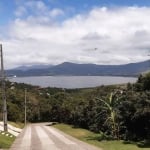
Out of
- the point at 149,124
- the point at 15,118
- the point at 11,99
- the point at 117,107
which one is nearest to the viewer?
the point at 149,124

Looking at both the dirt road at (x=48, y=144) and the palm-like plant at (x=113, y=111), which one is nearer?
the dirt road at (x=48, y=144)

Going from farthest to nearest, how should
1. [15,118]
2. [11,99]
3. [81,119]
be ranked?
[11,99] < [15,118] < [81,119]

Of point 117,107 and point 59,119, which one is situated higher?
point 117,107

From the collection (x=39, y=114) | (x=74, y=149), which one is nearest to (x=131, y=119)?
(x=74, y=149)

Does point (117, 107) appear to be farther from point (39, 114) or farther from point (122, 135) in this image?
point (39, 114)

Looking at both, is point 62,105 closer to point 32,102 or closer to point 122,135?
point 32,102

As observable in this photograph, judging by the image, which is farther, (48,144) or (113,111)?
(113,111)

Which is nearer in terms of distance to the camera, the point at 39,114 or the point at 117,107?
the point at 117,107

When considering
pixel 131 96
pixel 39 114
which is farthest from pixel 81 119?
pixel 39 114

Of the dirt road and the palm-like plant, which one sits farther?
the palm-like plant
